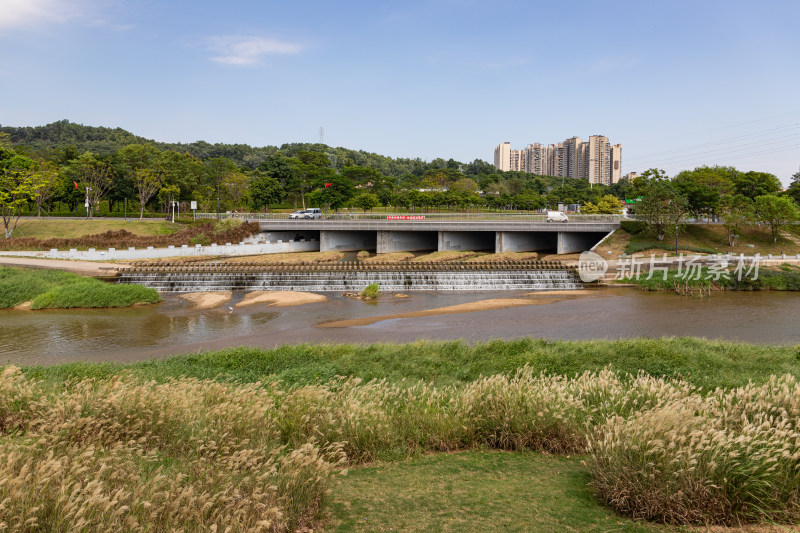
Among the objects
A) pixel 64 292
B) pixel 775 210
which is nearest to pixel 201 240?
pixel 64 292

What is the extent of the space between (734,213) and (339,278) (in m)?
36.5

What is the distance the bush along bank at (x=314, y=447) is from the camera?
5203mm

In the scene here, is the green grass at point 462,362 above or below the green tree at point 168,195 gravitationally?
below

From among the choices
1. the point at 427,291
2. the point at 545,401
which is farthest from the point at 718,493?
the point at 427,291

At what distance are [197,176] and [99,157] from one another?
13.4 m

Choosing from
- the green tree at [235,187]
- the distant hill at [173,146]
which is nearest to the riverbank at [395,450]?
the green tree at [235,187]

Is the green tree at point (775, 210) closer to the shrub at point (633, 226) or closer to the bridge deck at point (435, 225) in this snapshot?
the shrub at point (633, 226)

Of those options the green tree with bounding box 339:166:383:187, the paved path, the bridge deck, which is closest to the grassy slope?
the bridge deck

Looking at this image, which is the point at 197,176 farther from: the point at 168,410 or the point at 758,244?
the point at 168,410

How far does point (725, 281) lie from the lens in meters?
38.6

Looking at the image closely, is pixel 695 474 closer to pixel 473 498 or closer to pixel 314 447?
pixel 473 498

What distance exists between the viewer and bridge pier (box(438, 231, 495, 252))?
56.8 meters

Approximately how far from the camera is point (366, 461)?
8859 millimetres

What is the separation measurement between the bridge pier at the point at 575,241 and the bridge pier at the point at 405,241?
1468 cm
